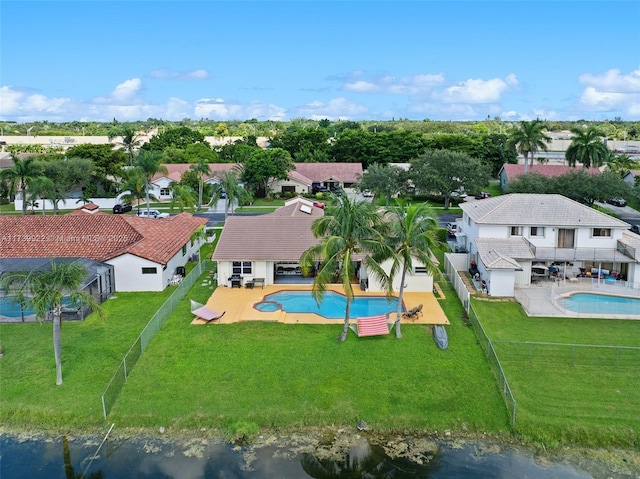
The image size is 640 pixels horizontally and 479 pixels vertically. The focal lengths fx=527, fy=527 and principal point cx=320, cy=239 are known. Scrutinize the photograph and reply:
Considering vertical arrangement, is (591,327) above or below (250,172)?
below

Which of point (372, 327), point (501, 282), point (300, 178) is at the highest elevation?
point (300, 178)

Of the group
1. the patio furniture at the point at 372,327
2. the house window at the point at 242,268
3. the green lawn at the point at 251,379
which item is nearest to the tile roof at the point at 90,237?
the house window at the point at 242,268

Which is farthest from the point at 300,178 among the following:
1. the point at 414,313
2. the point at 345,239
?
the point at 345,239

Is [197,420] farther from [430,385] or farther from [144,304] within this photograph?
[144,304]

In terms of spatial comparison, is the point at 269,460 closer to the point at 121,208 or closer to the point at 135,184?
the point at 135,184

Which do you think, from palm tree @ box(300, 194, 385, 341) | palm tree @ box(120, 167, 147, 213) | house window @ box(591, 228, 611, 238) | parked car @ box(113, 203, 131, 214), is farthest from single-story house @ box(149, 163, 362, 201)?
palm tree @ box(300, 194, 385, 341)

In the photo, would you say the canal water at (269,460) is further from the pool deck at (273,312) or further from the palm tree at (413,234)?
the pool deck at (273,312)

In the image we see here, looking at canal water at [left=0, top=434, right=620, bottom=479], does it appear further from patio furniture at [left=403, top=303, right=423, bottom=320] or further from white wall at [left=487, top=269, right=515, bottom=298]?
white wall at [left=487, top=269, right=515, bottom=298]

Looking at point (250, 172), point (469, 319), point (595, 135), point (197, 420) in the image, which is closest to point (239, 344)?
point (197, 420)
